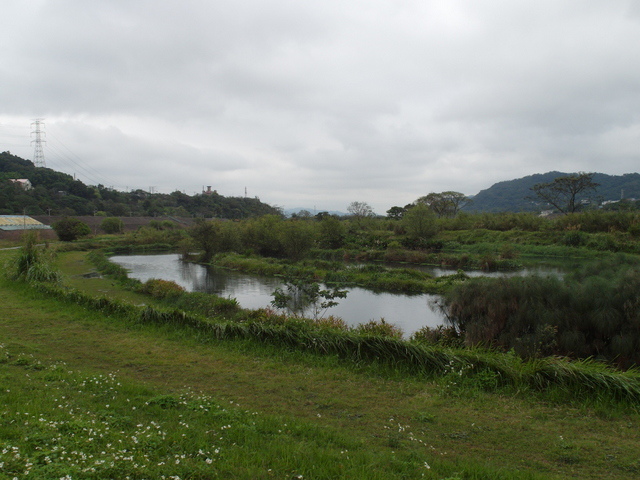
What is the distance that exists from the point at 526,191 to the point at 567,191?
7830 cm

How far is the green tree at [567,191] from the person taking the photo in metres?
49.1

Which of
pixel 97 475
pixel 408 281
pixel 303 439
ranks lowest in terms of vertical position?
pixel 408 281

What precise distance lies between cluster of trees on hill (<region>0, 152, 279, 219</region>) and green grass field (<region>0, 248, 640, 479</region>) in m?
56.0

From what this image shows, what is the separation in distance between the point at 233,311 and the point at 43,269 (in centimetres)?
783

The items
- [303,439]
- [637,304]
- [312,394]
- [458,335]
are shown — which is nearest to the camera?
[303,439]

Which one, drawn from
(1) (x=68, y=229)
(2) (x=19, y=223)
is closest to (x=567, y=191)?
(1) (x=68, y=229)

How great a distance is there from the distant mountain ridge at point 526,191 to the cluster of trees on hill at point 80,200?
6401cm

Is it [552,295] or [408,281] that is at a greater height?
[552,295]

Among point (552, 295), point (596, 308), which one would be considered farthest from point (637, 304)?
point (552, 295)

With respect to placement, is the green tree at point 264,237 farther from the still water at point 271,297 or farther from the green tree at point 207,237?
the still water at point 271,297

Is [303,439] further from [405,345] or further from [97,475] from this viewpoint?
[405,345]

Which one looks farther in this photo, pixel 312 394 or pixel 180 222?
pixel 180 222

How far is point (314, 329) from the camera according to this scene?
307 inches

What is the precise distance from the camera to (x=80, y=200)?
65625mm
